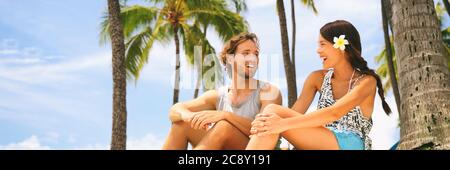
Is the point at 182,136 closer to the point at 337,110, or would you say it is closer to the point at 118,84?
the point at 337,110

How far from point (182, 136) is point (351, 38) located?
54.2 inches

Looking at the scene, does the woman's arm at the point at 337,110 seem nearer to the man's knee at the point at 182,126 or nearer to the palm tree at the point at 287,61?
the man's knee at the point at 182,126

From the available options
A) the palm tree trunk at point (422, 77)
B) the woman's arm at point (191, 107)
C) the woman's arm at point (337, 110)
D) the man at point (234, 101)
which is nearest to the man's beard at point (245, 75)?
the man at point (234, 101)

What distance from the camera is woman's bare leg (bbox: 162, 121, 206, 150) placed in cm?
398

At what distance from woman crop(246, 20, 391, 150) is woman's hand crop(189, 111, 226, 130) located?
0.36m

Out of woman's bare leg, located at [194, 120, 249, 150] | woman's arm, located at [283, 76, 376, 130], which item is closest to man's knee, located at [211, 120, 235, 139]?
woman's bare leg, located at [194, 120, 249, 150]

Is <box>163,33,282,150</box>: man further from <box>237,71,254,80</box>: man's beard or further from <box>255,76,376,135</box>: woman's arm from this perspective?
<box>255,76,376,135</box>: woman's arm

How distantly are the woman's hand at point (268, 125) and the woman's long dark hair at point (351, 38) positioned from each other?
Result: 2.74 ft

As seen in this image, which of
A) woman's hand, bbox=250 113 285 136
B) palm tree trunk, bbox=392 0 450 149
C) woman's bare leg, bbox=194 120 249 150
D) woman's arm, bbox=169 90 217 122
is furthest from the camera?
palm tree trunk, bbox=392 0 450 149

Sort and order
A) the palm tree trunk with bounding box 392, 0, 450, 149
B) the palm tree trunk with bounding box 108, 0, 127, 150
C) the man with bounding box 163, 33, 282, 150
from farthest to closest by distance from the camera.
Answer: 1. the palm tree trunk with bounding box 108, 0, 127, 150
2. the palm tree trunk with bounding box 392, 0, 450, 149
3. the man with bounding box 163, 33, 282, 150

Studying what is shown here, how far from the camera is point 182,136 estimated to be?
4.02m

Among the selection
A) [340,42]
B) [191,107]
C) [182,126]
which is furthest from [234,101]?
[340,42]

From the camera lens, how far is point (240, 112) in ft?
13.2
